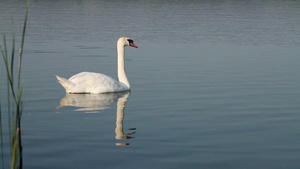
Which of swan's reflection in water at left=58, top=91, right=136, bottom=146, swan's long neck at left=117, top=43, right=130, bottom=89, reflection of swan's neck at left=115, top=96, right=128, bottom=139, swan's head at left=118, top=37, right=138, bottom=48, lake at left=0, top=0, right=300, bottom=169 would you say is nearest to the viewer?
lake at left=0, top=0, right=300, bottom=169

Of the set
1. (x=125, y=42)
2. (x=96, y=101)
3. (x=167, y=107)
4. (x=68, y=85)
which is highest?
(x=125, y=42)

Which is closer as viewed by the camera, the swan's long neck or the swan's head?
the swan's long neck

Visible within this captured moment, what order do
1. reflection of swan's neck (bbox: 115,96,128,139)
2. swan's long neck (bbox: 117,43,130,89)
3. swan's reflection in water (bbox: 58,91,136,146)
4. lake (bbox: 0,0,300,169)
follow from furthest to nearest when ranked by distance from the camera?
1. swan's long neck (bbox: 117,43,130,89)
2. swan's reflection in water (bbox: 58,91,136,146)
3. reflection of swan's neck (bbox: 115,96,128,139)
4. lake (bbox: 0,0,300,169)

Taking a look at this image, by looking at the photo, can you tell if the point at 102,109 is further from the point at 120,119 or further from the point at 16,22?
the point at 16,22

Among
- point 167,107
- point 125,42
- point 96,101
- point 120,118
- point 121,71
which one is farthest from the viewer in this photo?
point 125,42

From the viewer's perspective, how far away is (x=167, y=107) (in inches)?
476

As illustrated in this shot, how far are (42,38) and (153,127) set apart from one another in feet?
55.6

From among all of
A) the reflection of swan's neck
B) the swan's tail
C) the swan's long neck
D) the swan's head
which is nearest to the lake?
the reflection of swan's neck

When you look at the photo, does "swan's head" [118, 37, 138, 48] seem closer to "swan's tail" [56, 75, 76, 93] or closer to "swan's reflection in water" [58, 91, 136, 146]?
"swan's reflection in water" [58, 91, 136, 146]

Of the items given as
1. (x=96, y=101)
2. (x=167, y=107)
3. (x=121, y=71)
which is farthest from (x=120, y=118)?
(x=121, y=71)

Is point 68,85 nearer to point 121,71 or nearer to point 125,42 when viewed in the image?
point 121,71

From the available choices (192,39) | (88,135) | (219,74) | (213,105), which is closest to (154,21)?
(192,39)

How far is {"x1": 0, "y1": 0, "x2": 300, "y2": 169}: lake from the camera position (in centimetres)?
831

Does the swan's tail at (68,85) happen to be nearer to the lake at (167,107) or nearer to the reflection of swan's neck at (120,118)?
the lake at (167,107)
